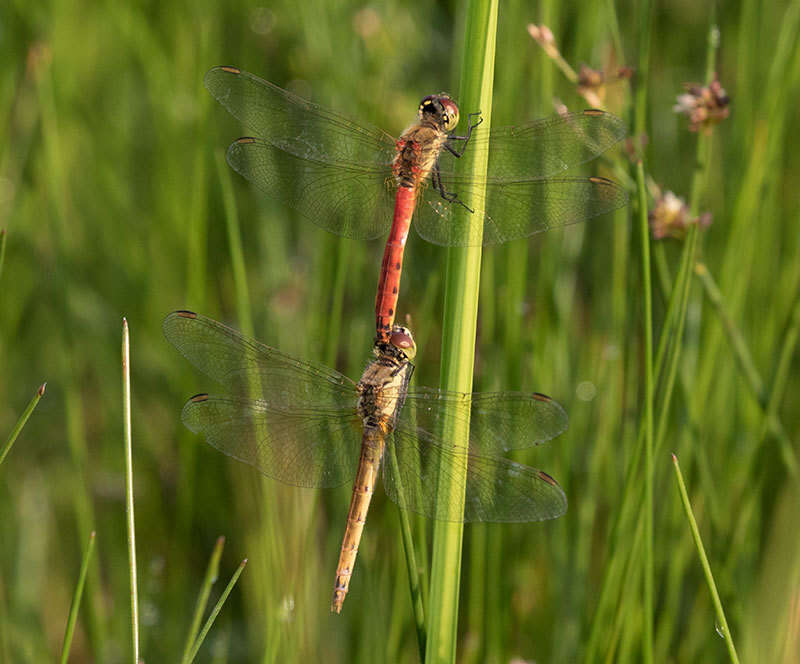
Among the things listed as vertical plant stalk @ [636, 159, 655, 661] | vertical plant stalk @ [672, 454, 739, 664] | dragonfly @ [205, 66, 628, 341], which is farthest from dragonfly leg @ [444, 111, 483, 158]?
vertical plant stalk @ [672, 454, 739, 664]

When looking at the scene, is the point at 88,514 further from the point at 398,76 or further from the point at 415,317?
→ the point at 398,76

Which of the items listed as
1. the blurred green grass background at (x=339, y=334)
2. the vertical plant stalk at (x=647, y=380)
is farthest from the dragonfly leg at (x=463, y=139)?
the blurred green grass background at (x=339, y=334)

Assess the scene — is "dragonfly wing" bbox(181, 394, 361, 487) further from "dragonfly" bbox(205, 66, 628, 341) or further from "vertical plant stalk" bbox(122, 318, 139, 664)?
"vertical plant stalk" bbox(122, 318, 139, 664)

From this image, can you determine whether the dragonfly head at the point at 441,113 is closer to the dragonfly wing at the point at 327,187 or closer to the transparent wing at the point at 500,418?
the dragonfly wing at the point at 327,187

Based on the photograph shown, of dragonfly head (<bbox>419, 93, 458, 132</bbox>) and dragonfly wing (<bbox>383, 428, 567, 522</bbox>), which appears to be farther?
dragonfly head (<bbox>419, 93, 458, 132</bbox>)

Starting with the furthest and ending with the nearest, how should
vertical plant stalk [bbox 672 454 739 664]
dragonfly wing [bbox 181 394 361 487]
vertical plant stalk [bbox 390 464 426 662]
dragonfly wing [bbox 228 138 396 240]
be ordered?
dragonfly wing [bbox 228 138 396 240] < dragonfly wing [bbox 181 394 361 487] < vertical plant stalk [bbox 390 464 426 662] < vertical plant stalk [bbox 672 454 739 664]

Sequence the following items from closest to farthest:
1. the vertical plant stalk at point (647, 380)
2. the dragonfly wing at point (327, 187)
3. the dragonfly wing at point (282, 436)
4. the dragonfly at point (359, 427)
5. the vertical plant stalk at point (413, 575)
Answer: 1. the vertical plant stalk at point (413, 575)
2. the vertical plant stalk at point (647, 380)
3. the dragonfly at point (359, 427)
4. the dragonfly wing at point (282, 436)
5. the dragonfly wing at point (327, 187)

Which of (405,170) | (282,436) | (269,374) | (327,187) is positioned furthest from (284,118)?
(282,436)
